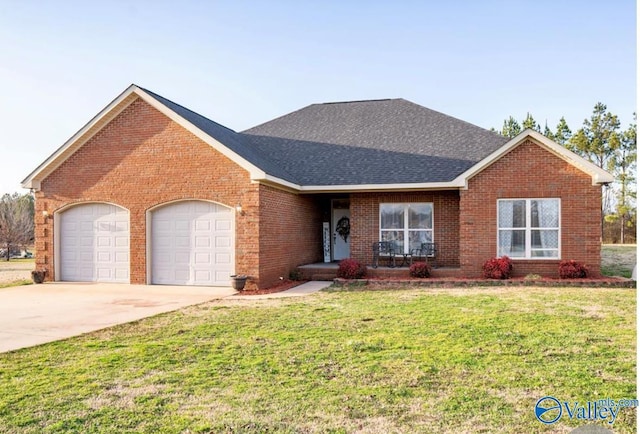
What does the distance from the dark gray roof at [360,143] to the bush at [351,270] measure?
9.41ft

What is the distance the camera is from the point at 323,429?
397 cm

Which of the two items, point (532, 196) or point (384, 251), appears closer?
point (532, 196)

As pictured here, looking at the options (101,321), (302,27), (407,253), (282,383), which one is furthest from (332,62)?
(282,383)

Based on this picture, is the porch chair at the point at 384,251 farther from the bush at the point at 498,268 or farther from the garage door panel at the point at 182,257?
the garage door panel at the point at 182,257

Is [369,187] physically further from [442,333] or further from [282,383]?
[282,383]

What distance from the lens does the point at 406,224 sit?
54.1 feet

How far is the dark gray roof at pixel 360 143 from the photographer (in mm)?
16109

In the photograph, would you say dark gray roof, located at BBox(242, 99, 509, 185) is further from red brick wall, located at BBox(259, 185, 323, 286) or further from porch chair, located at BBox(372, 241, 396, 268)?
porch chair, located at BBox(372, 241, 396, 268)

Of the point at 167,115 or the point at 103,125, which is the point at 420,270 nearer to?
the point at 167,115

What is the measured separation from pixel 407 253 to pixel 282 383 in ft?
38.7

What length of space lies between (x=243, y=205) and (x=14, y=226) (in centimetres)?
2517

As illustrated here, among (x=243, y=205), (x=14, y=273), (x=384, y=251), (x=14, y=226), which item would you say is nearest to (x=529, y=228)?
(x=384, y=251)

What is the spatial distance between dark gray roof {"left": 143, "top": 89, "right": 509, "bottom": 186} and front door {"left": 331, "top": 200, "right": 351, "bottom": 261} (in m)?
2.29

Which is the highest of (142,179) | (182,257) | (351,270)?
(142,179)
